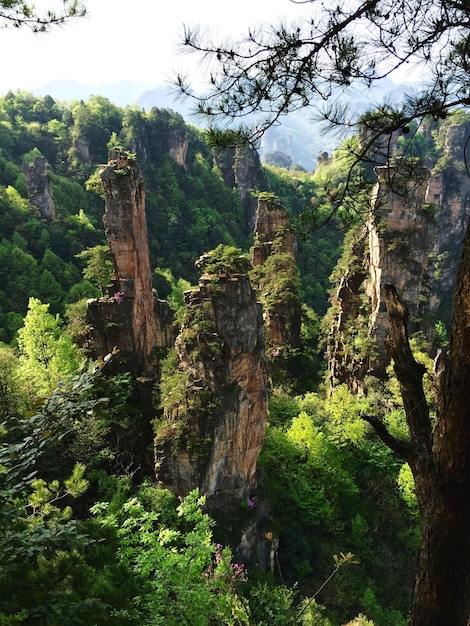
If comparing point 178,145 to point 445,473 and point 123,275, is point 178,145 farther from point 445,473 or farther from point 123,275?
point 445,473

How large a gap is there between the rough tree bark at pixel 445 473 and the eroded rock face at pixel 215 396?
1224 centimetres

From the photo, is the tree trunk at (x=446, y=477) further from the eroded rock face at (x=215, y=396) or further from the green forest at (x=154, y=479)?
the eroded rock face at (x=215, y=396)

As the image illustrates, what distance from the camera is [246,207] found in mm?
69875

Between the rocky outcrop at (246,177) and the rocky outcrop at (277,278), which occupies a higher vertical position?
the rocky outcrop at (246,177)

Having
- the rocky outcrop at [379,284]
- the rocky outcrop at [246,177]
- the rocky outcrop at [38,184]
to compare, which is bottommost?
the rocky outcrop at [379,284]

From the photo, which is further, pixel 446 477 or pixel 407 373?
pixel 407 373

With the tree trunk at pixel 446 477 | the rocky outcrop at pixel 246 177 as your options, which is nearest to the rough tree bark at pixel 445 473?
the tree trunk at pixel 446 477

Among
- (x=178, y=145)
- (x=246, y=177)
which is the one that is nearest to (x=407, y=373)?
(x=246, y=177)

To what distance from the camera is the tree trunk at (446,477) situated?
2.71 meters

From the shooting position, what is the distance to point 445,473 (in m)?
2.85

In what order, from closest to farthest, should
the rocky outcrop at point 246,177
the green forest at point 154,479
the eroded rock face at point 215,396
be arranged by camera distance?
the green forest at point 154,479
the eroded rock face at point 215,396
the rocky outcrop at point 246,177

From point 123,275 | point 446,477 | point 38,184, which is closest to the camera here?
point 446,477

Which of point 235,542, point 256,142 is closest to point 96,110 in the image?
point 235,542

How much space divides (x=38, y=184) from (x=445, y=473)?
48.3m
